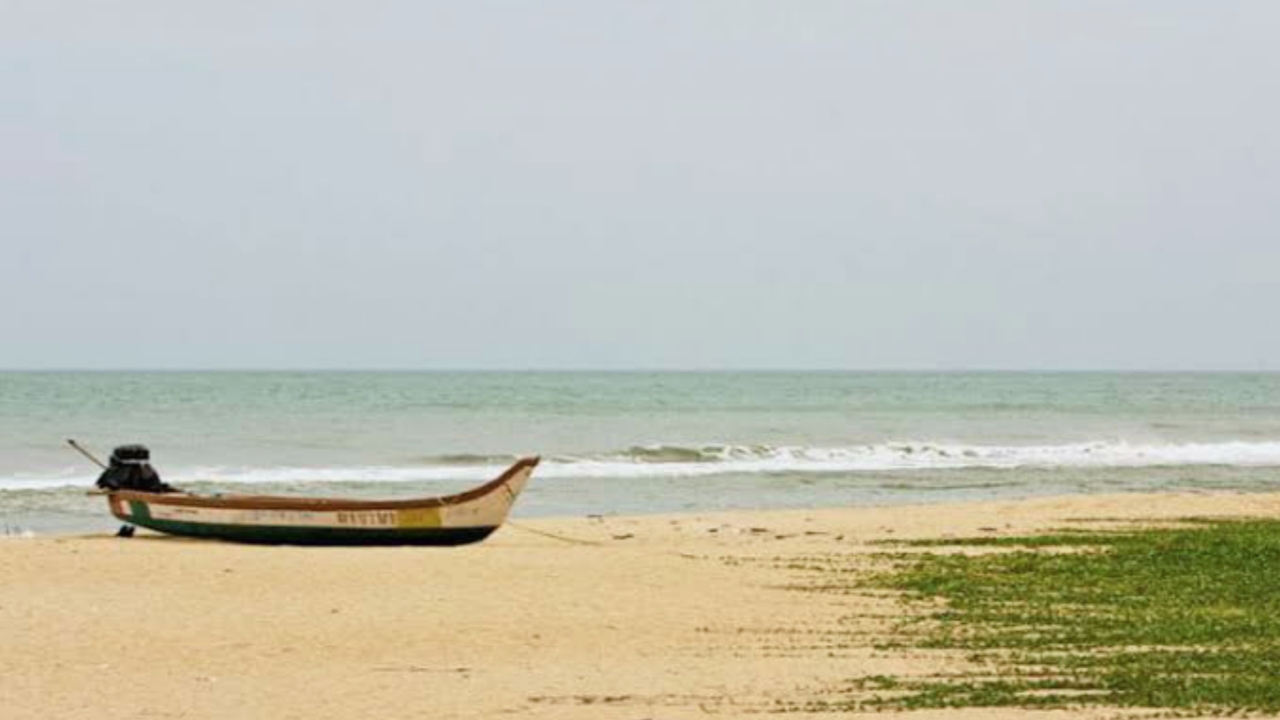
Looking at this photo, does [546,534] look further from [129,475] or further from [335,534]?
[129,475]

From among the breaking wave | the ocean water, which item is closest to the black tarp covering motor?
the ocean water

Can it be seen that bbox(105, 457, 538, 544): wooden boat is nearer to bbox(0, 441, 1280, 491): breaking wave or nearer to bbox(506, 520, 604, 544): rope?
bbox(506, 520, 604, 544): rope

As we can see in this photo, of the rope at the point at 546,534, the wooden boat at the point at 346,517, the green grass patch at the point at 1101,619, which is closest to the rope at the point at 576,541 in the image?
the rope at the point at 546,534

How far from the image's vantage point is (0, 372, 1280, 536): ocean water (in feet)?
110

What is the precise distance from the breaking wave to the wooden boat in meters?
13.2

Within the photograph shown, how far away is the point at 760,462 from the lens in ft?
145

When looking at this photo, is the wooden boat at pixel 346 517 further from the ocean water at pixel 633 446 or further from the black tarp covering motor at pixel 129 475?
the ocean water at pixel 633 446

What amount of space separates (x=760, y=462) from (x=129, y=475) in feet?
80.5

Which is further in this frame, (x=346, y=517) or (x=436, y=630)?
(x=346, y=517)

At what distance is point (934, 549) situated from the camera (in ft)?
65.3

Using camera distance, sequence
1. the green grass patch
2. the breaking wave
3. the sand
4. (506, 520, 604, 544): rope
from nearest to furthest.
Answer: the green grass patch < the sand < (506, 520, 604, 544): rope < the breaking wave

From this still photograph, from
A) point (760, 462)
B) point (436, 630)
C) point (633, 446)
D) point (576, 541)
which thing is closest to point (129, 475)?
point (576, 541)

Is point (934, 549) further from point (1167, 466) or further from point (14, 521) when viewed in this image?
point (1167, 466)

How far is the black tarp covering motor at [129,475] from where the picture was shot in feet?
69.5
